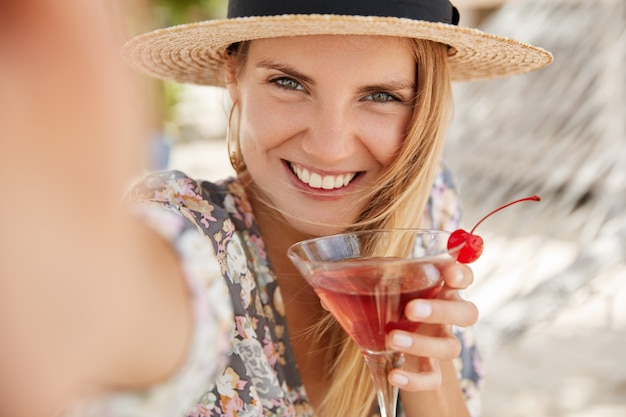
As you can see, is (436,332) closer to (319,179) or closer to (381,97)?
(319,179)

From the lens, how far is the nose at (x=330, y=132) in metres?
1.56

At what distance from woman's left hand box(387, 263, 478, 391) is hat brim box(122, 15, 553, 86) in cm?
49

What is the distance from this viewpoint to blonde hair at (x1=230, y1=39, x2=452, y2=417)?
5.53 feet

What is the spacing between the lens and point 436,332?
1.54 m

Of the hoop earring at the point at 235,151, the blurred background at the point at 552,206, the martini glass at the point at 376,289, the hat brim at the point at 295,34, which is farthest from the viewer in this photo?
the blurred background at the point at 552,206

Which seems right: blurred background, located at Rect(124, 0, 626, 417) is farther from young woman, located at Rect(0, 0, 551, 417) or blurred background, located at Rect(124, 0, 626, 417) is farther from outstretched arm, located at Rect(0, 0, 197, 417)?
outstretched arm, located at Rect(0, 0, 197, 417)

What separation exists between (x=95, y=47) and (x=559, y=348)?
13.2 ft

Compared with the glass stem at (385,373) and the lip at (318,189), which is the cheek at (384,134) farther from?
the glass stem at (385,373)

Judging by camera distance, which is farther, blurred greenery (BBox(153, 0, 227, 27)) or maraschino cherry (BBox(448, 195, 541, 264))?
blurred greenery (BBox(153, 0, 227, 27))

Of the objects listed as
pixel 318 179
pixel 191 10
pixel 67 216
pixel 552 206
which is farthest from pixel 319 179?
pixel 191 10

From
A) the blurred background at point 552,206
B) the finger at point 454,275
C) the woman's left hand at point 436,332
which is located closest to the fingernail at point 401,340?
the woman's left hand at point 436,332

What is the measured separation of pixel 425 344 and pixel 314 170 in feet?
1.62

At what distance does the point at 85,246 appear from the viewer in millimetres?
506

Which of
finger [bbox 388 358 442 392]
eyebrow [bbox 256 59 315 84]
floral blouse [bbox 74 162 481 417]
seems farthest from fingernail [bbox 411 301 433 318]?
eyebrow [bbox 256 59 315 84]
